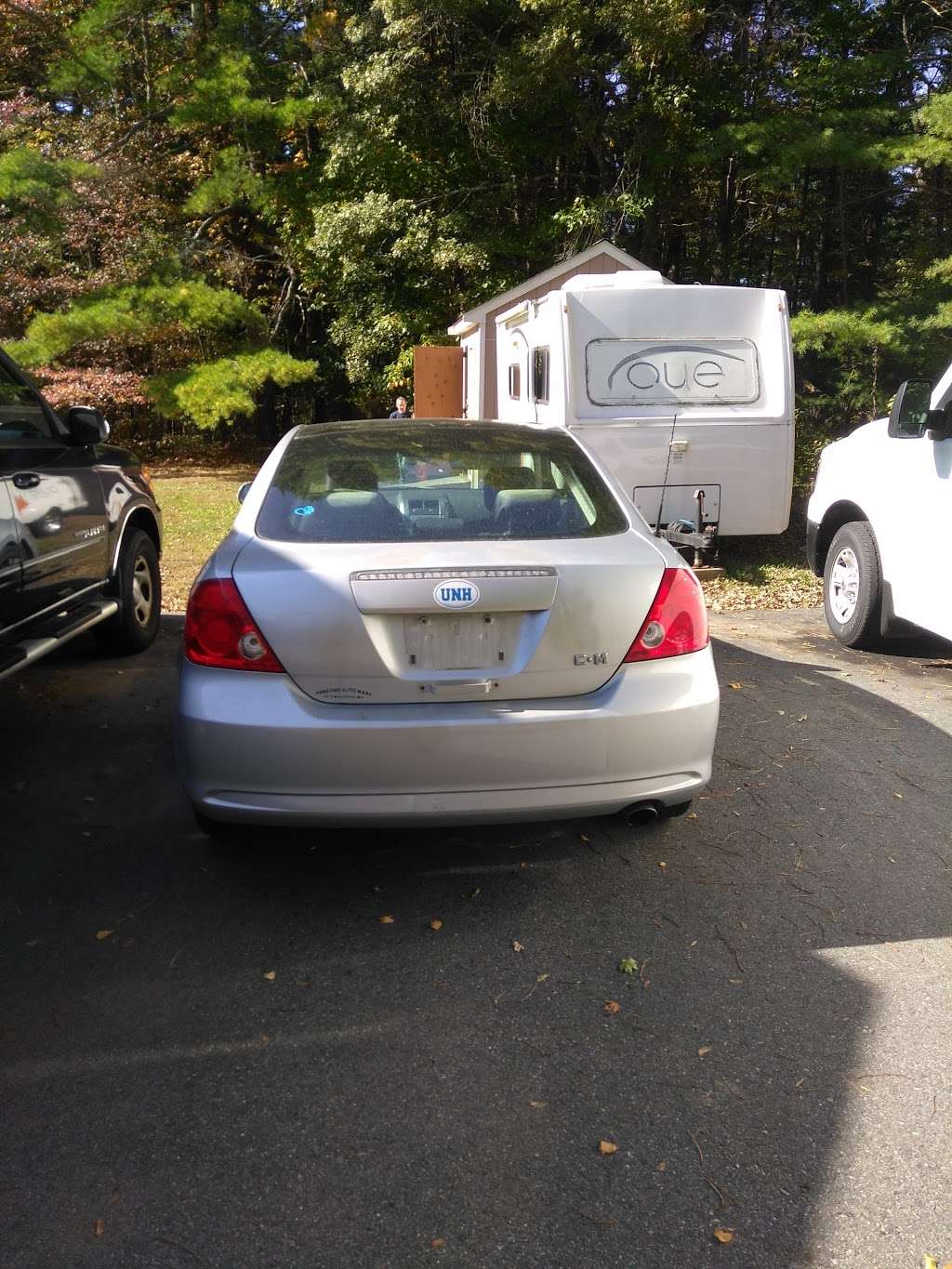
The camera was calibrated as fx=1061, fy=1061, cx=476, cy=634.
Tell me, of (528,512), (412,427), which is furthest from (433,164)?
(528,512)

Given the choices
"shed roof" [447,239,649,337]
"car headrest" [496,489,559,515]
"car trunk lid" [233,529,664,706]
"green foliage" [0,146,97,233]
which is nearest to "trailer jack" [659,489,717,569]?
"car headrest" [496,489,559,515]

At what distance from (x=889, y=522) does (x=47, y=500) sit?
16.3 feet

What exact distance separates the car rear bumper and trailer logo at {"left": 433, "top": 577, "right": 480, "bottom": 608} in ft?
1.07

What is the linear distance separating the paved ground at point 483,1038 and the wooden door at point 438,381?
15494mm

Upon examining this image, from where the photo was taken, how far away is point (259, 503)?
3900 millimetres

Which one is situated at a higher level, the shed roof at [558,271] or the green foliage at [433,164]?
the green foliage at [433,164]

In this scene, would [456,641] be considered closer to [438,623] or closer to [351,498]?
[438,623]

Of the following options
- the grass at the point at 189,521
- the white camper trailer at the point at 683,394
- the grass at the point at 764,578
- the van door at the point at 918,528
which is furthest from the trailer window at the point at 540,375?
the van door at the point at 918,528

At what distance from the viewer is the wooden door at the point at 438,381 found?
19416 millimetres

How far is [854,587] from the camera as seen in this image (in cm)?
737

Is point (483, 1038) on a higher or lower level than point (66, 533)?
lower

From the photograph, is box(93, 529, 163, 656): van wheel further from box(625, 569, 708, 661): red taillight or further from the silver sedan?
box(625, 569, 708, 661): red taillight

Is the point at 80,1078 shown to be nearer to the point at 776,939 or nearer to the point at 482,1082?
the point at 482,1082

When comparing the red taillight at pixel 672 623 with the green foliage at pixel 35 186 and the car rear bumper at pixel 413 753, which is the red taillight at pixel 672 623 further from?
the green foliage at pixel 35 186
